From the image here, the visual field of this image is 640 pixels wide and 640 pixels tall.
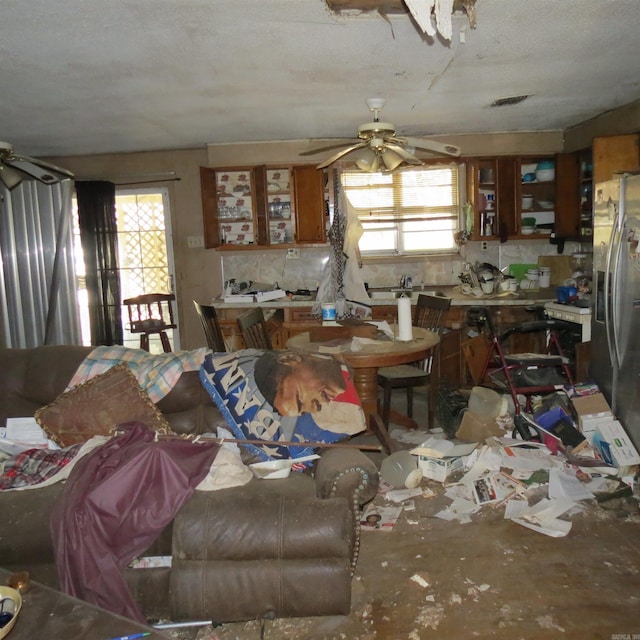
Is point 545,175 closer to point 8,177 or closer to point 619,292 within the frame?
point 619,292

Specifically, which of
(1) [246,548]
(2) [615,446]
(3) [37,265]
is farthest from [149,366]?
(3) [37,265]

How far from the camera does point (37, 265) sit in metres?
Result: 6.04

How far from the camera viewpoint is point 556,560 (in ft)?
8.16

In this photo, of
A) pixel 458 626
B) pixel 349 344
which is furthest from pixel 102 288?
pixel 458 626

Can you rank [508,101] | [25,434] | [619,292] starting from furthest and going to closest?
[508,101], [619,292], [25,434]

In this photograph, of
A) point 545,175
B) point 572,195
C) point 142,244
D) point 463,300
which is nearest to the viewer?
point 463,300

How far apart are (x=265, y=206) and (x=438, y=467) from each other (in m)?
3.37

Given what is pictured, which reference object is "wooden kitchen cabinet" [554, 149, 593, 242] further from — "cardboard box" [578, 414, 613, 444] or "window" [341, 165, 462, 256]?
"cardboard box" [578, 414, 613, 444]

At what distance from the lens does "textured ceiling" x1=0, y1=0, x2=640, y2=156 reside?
256 centimetres

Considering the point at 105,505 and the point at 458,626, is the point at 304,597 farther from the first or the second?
the point at 105,505

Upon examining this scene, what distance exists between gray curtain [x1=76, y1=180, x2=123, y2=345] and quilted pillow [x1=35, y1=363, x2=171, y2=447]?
3469 mm

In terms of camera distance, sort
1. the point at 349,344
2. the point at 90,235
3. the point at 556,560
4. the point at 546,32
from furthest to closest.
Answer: the point at 90,235, the point at 349,344, the point at 546,32, the point at 556,560

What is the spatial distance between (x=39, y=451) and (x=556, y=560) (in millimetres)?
2363

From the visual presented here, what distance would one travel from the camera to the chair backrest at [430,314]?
4.37 meters
